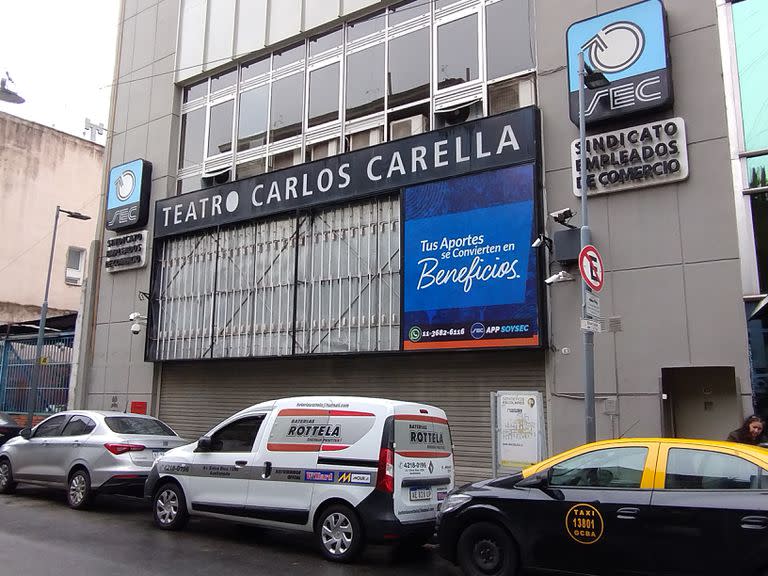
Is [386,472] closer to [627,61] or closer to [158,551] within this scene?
[158,551]

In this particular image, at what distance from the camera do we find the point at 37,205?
99.0 feet

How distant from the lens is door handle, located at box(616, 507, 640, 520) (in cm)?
573

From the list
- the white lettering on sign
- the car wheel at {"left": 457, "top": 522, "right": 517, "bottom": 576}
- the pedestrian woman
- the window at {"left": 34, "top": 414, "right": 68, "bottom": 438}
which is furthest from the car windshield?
the pedestrian woman

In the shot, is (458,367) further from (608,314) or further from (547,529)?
(547,529)

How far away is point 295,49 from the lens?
16.8 m

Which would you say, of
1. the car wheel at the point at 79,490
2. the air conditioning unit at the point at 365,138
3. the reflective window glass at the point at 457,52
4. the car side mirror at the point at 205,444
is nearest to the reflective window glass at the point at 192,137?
the air conditioning unit at the point at 365,138

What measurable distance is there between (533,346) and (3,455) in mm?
9933

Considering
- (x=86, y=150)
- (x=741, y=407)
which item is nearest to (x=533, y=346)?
(x=741, y=407)

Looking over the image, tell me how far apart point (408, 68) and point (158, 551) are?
1058 centimetres

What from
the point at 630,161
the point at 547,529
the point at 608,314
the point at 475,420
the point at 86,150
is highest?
the point at 86,150

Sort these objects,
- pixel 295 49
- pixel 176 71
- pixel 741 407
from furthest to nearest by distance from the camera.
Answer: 1. pixel 176 71
2. pixel 295 49
3. pixel 741 407

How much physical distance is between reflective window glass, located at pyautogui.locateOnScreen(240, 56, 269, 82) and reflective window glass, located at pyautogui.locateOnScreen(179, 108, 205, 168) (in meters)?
1.63

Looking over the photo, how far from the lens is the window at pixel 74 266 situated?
31.3 metres

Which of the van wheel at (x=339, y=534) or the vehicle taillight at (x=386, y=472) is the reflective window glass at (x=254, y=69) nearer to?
the vehicle taillight at (x=386, y=472)
